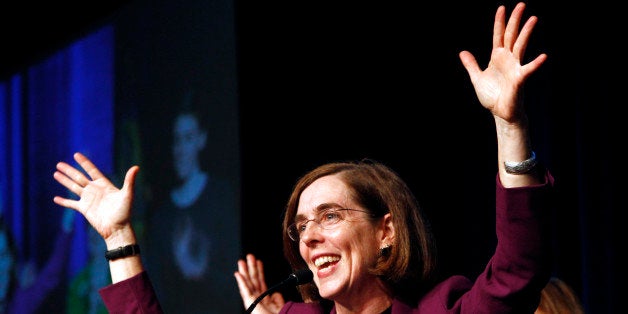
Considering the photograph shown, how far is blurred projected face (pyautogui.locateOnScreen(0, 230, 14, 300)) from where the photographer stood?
4.16 meters

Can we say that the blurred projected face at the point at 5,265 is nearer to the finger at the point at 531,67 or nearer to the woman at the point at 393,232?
the woman at the point at 393,232

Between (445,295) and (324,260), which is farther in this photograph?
(324,260)

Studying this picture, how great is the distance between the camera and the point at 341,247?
206 cm

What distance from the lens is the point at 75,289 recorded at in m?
3.86

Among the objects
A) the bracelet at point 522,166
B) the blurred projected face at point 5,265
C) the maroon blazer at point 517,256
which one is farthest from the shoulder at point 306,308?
the blurred projected face at point 5,265

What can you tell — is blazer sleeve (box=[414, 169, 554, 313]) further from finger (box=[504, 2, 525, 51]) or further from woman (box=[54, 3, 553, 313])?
finger (box=[504, 2, 525, 51])

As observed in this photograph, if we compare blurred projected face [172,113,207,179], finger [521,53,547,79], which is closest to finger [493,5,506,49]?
finger [521,53,547,79]

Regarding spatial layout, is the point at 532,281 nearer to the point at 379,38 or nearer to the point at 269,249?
the point at 269,249

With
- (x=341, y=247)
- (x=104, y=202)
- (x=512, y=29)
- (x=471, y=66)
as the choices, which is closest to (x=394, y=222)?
(x=341, y=247)

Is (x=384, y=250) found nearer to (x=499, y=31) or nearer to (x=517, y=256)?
(x=517, y=256)

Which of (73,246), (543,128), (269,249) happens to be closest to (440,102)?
(543,128)

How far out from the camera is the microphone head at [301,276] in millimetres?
2102

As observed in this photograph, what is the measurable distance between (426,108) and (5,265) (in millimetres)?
2264

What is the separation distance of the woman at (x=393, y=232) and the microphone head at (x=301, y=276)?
0.06 ft
